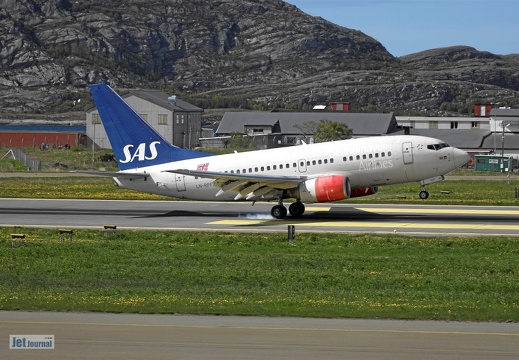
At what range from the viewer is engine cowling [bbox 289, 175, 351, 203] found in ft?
160

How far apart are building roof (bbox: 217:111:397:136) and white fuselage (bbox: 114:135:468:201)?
101430 millimetres

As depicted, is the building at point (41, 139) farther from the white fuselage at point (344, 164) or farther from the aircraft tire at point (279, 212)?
the aircraft tire at point (279, 212)

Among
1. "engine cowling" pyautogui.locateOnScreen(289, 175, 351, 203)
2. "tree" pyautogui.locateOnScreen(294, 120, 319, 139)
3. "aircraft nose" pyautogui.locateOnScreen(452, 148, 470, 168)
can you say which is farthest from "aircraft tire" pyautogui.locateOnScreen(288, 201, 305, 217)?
"tree" pyautogui.locateOnScreen(294, 120, 319, 139)

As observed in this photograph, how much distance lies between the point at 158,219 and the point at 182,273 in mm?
19093

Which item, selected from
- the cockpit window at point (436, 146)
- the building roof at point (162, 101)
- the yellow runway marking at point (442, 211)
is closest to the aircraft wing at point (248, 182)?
the cockpit window at point (436, 146)

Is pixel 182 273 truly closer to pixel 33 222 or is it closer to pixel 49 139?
pixel 33 222

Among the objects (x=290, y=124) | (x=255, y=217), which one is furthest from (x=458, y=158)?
(x=290, y=124)

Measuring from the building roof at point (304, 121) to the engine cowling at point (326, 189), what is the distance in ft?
341

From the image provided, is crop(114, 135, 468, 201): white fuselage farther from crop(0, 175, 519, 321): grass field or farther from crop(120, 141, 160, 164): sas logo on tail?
crop(0, 175, 519, 321): grass field

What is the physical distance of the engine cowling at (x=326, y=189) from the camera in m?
48.9

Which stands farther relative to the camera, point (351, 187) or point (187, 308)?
point (351, 187)

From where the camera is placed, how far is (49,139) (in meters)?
153

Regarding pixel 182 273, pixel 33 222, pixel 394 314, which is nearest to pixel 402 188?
pixel 33 222

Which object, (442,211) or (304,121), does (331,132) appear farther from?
(442,211)
